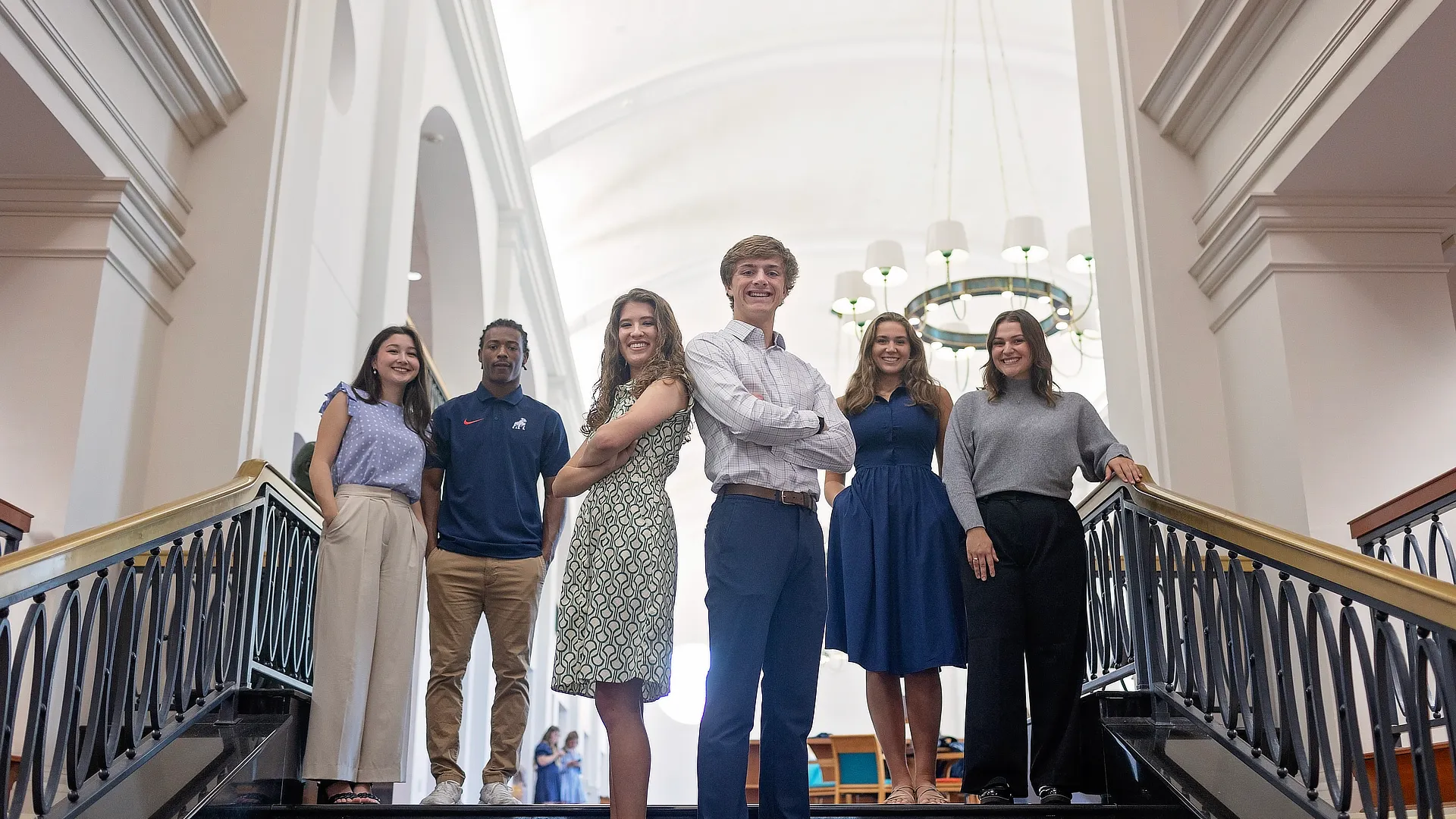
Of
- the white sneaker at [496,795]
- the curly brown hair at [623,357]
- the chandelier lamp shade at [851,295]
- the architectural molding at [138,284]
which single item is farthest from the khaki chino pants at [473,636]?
the chandelier lamp shade at [851,295]

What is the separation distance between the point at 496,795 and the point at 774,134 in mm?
13558

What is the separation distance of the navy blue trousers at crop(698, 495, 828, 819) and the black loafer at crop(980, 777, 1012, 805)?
107 cm

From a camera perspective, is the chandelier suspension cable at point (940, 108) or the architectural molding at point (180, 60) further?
the chandelier suspension cable at point (940, 108)

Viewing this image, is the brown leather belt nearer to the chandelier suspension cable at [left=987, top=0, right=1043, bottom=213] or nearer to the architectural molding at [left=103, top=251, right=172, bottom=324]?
the architectural molding at [left=103, top=251, right=172, bottom=324]

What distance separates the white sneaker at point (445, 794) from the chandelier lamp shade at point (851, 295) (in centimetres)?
923

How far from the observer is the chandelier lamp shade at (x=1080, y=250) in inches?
470

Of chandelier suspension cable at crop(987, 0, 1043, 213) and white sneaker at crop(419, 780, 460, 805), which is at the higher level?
chandelier suspension cable at crop(987, 0, 1043, 213)

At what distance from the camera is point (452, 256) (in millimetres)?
12398

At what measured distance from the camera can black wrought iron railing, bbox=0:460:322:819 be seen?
3.25m

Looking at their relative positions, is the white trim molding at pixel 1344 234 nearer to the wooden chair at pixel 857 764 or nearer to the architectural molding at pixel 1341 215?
the architectural molding at pixel 1341 215

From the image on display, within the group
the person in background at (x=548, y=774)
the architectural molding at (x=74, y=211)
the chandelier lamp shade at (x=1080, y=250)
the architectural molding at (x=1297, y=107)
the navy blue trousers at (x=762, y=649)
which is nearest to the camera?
the navy blue trousers at (x=762, y=649)

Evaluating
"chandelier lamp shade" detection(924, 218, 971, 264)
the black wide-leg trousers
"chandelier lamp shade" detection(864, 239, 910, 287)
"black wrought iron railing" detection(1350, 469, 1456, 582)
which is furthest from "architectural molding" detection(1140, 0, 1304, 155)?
"chandelier lamp shade" detection(864, 239, 910, 287)

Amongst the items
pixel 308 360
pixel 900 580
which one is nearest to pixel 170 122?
pixel 308 360

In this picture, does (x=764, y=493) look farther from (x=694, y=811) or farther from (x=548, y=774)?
(x=548, y=774)
